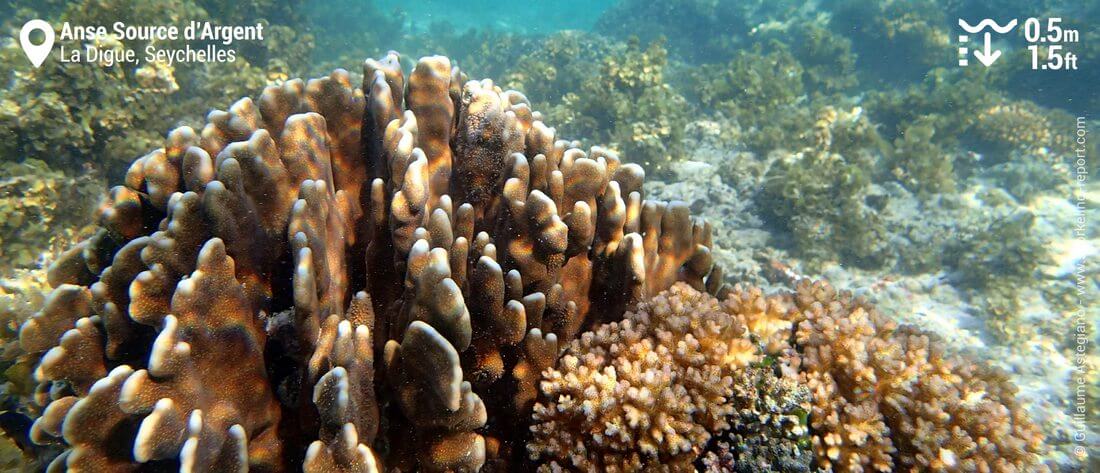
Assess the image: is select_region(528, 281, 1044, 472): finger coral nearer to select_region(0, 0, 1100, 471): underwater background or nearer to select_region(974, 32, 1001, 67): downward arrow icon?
select_region(0, 0, 1100, 471): underwater background

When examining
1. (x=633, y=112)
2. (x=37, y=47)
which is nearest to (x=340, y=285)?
(x=37, y=47)

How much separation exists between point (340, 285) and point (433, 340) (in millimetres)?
1015

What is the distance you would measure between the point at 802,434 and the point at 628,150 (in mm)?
9556

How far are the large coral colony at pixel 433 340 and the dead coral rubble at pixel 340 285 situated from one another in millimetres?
12

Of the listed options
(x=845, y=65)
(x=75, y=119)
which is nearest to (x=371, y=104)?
(x=75, y=119)

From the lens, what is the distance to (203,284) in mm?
2020

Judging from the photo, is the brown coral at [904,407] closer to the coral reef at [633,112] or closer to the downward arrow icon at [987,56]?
the coral reef at [633,112]

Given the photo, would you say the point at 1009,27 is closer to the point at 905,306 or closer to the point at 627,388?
the point at 905,306

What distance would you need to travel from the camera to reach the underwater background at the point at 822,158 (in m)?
6.61

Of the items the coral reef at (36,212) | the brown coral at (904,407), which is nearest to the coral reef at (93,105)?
the coral reef at (36,212)

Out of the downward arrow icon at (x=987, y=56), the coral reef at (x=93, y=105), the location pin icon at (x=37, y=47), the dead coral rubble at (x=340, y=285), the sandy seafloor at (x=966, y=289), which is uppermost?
the downward arrow icon at (x=987, y=56)

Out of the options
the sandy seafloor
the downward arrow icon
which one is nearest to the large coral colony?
the sandy seafloor

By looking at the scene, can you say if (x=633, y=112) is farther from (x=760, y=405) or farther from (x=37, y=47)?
(x=37, y=47)

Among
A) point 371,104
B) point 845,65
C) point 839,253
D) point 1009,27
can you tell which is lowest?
point 839,253
